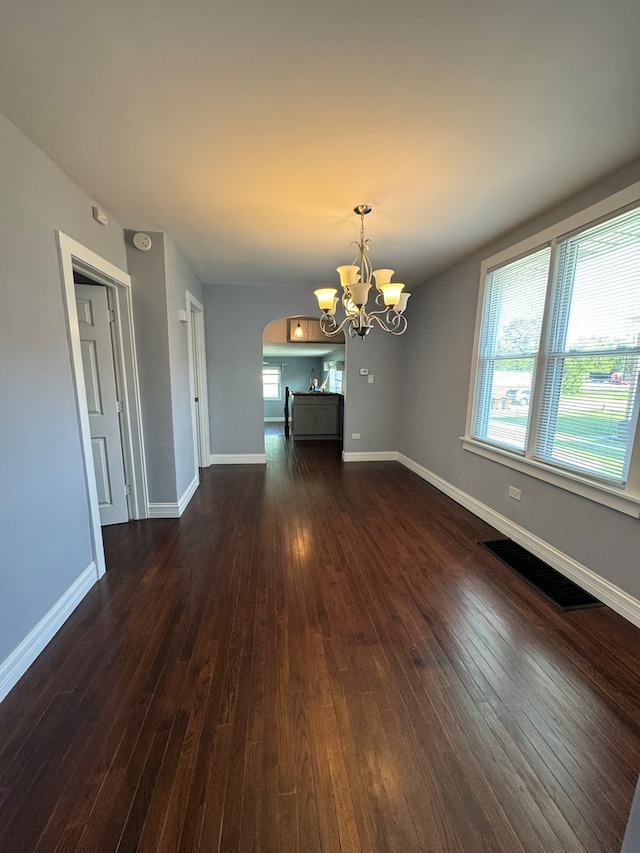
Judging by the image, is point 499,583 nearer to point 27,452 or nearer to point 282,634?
point 282,634

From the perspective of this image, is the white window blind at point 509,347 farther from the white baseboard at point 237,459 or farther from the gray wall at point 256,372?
the white baseboard at point 237,459

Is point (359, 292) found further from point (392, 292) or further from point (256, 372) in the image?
point (256, 372)

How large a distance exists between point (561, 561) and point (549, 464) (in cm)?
70

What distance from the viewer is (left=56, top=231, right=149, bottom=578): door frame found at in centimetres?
205

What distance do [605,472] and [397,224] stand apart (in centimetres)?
240

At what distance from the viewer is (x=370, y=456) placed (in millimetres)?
5477

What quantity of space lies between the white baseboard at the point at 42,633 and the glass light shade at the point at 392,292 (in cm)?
278

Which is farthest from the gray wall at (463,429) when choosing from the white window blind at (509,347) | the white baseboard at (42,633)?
the white baseboard at (42,633)

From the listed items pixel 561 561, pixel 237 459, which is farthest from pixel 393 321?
pixel 237 459

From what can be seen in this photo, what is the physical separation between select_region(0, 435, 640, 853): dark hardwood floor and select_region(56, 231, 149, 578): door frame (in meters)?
0.73

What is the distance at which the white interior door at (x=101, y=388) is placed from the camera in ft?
9.16

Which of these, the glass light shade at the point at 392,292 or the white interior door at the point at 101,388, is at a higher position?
the glass light shade at the point at 392,292

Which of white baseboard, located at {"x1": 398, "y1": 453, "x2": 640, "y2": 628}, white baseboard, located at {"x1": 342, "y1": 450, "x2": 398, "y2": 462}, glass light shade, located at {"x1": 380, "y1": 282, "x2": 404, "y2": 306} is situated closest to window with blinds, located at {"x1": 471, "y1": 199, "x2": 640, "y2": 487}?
white baseboard, located at {"x1": 398, "y1": 453, "x2": 640, "y2": 628}

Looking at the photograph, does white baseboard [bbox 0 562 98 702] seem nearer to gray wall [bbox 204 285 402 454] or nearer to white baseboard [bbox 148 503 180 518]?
white baseboard [bbox 148 503 180 518]
